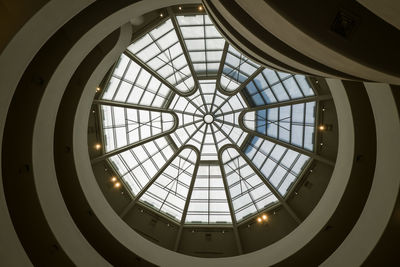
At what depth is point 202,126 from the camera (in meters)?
19.1

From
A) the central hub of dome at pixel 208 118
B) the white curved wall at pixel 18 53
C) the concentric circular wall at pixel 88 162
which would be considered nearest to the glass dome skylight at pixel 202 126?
the central hub of dome at pixel 208 118

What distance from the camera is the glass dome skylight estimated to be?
16406 mm

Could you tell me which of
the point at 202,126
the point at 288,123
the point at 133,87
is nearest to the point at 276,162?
the point at 288,123

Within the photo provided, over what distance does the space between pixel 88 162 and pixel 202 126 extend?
737 cm

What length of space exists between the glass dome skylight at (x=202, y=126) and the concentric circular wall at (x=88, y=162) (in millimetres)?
2122

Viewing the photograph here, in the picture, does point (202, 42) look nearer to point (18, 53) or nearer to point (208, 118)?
point (208, 118)

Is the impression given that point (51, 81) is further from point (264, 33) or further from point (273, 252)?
point (273, 252)

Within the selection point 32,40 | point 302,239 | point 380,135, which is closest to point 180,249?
point 302,239

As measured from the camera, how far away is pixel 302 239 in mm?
13852

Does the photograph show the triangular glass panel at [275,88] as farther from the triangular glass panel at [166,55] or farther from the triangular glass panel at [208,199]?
the triangular glass panel at [208,199]

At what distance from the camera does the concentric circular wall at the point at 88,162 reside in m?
8.82

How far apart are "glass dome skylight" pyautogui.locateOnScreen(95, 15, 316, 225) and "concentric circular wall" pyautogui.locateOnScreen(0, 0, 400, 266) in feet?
6.96

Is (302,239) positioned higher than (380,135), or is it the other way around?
(380,135)

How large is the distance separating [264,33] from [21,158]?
9.22m
